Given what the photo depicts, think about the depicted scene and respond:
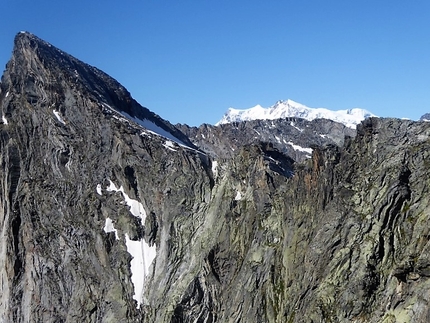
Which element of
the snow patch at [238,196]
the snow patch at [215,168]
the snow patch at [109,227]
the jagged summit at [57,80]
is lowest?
the snow patch at [109,227]

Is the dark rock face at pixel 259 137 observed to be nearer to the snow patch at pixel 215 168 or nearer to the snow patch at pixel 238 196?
the snow patch at pixel 215 168

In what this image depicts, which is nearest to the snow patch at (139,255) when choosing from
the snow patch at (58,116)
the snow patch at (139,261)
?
the snow patch at (139,261)

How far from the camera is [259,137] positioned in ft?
598

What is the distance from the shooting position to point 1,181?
88.7 metres

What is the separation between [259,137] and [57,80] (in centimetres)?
10191

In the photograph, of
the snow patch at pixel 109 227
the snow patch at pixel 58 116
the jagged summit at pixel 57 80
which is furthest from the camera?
the jagged summit at pixel 57 80

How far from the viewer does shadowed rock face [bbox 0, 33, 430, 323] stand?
42.2 m

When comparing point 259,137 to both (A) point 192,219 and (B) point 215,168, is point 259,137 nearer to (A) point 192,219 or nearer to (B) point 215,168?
(B) point 215,168

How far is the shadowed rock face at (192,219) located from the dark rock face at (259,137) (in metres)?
63.9

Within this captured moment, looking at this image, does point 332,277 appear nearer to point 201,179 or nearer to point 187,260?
point 187,260

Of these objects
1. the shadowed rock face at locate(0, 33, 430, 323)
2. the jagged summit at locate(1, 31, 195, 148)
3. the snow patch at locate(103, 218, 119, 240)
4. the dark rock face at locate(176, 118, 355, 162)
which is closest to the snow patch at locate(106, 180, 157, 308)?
the shadowed rock face at locate(0, 33, 430, 323)

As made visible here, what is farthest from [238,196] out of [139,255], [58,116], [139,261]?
[58,116]

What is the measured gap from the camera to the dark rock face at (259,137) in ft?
543

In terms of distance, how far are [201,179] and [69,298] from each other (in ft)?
88.9
